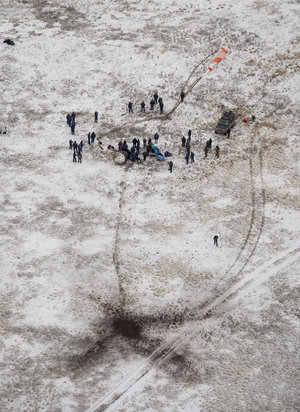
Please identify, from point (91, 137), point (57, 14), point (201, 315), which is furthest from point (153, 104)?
point (201, 315)

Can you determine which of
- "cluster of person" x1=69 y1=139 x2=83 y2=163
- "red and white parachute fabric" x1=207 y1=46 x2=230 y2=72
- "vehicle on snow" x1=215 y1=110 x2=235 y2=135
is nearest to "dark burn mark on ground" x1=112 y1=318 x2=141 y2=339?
"cluster of person" x1=69 y1=139 x2=83 y2=163

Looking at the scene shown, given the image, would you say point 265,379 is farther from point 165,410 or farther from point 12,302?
point 12,302

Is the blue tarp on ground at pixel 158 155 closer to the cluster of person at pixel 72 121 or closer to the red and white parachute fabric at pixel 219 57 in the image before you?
the cluster of person at pixel 72 121

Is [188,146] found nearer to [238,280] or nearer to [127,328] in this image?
[238,280]

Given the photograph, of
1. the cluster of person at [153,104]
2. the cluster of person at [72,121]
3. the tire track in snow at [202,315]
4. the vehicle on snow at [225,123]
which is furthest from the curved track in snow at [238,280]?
the cluster of person at [153,104]

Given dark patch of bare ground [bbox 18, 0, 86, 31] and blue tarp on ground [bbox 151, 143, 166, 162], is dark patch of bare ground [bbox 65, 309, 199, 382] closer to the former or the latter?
blue tarp on ground [bbox 151, 143, 166, 162]

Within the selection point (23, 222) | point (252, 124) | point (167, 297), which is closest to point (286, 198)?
point (252, 124)
